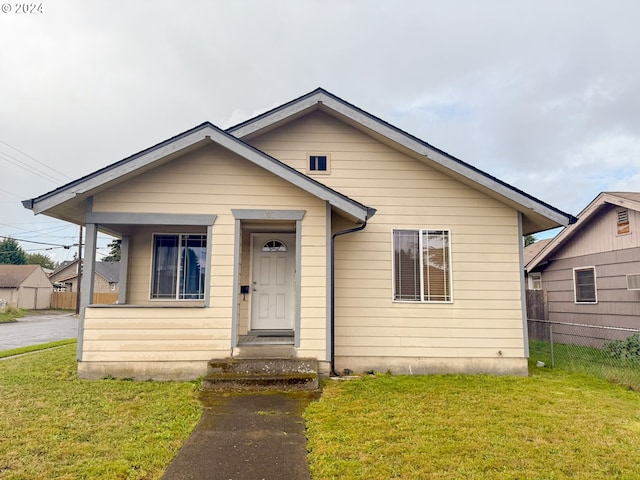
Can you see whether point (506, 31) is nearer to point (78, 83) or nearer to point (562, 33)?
point (562, 33)

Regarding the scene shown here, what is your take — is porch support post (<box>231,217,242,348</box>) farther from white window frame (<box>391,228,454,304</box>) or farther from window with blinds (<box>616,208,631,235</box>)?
window with blinds (<box>616,208,631,235</box>)

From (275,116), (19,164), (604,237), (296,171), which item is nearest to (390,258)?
(296,171)

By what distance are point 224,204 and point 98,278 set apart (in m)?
37.9

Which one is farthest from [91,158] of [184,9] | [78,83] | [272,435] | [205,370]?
[272,435]

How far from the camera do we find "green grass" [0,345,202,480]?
3.21m

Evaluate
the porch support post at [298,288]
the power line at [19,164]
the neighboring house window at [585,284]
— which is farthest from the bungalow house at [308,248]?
the power line at [19,164]

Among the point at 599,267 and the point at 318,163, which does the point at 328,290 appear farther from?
the point at 599,267

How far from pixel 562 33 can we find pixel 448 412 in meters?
14.9

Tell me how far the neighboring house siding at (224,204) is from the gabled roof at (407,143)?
4.10 feet

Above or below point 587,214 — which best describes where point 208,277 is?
below

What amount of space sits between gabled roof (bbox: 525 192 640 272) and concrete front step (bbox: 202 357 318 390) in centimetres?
808

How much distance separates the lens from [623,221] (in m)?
10.2

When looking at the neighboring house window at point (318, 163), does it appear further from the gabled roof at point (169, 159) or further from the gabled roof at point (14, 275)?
the gabled roof at point (14, 275)

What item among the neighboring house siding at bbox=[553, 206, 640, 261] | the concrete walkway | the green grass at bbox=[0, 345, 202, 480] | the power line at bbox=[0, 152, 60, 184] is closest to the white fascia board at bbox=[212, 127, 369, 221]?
the concrete walkway
